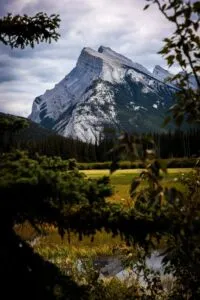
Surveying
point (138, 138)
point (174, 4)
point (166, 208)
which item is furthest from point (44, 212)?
point (174, 4)

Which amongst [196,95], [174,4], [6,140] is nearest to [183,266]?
[6,140]

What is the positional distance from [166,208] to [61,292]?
2277 mm

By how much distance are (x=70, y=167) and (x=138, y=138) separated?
12.6ft

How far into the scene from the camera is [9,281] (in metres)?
7.75

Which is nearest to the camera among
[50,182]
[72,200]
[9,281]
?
[50,182]

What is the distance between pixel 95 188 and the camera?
7578 mm

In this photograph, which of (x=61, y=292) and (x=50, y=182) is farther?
(x=61, y=292)

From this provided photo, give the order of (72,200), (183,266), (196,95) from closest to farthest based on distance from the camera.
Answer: (196,95)
(72,200)
(183,266)

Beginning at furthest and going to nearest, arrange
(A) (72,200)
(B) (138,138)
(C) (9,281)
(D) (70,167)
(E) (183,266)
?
(E) (183,266), (D) (70,167), (C) (9,281), (A) (72,200), (B) (138,138)

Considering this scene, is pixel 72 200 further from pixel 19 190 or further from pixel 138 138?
pixel 138 138

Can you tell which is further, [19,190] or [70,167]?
[70,167]

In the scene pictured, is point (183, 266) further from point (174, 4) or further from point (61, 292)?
point (174, 4)

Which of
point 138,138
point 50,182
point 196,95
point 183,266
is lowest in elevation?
point 183,266

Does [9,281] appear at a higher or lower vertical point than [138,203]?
lower
